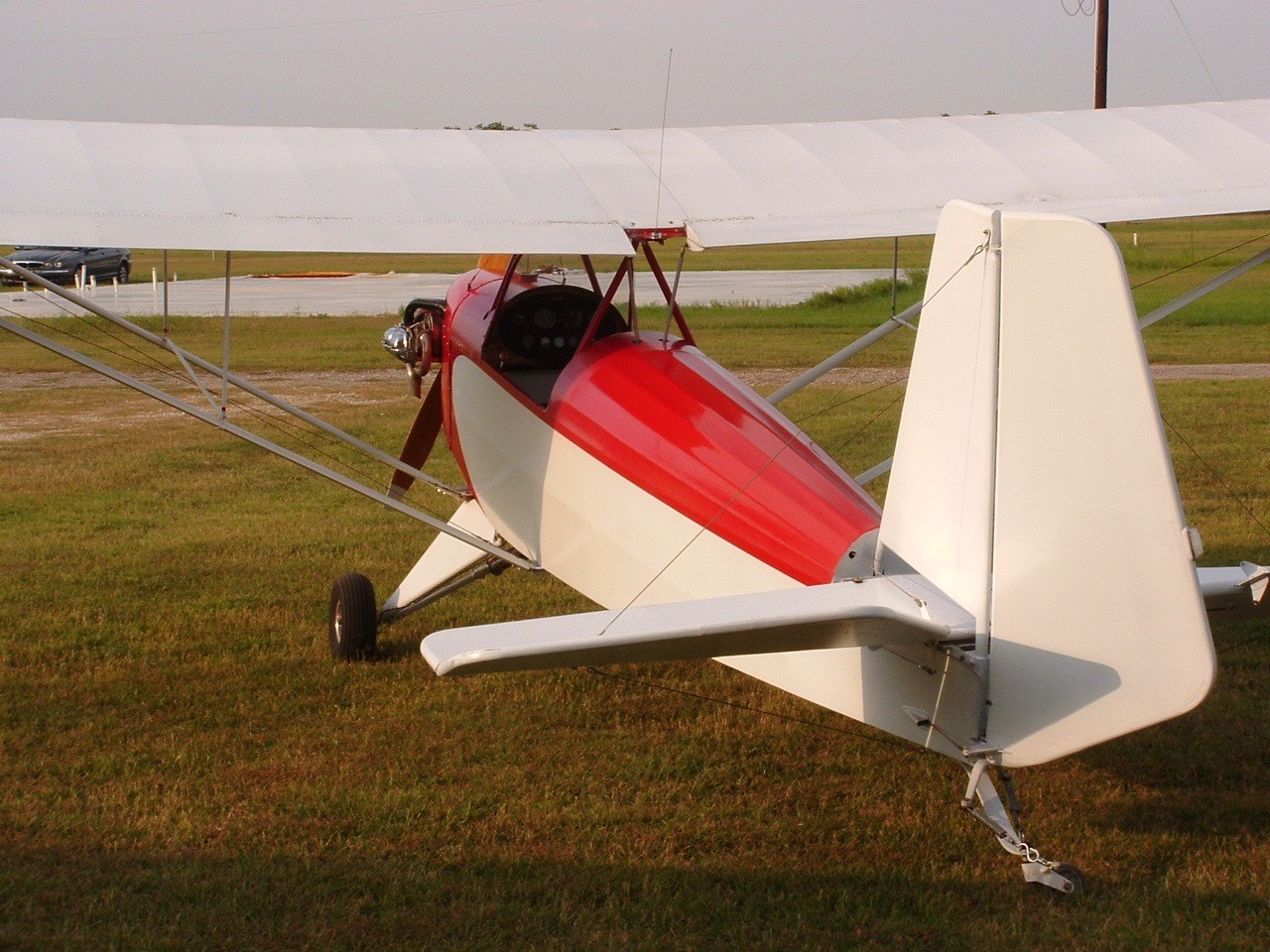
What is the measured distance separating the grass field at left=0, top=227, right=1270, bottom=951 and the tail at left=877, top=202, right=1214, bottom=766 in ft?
2.85

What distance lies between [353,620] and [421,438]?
112cm

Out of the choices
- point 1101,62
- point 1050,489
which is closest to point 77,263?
point 1101,62

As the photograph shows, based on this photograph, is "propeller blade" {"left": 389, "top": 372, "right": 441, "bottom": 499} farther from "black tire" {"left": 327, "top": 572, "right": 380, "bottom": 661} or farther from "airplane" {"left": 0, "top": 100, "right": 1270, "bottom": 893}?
"black tire" {"left": 327, "top": 572, "right": 380, "bottom": 661}

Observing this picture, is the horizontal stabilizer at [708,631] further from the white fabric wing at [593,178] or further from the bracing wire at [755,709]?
the white fabric wing at [593,178]

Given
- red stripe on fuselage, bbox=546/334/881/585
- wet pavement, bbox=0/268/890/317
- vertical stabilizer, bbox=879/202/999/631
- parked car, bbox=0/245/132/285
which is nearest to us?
vertical stabilizer, bbox=879/202/999/631

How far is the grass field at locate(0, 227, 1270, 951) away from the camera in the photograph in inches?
149

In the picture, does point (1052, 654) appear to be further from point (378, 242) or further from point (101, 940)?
point (378, 242)

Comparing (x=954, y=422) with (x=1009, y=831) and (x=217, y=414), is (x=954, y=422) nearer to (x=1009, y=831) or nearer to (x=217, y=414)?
(x=1009, y=831)

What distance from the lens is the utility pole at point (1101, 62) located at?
16312mm

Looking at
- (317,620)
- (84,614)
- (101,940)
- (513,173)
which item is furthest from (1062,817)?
(84,614)

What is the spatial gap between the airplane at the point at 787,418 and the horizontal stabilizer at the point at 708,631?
0.03ft

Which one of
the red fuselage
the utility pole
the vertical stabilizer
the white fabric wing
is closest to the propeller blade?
the red fuselage

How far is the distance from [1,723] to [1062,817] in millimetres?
3989

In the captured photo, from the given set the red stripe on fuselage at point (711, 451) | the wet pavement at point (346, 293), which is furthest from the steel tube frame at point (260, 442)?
the wet pavement at point (346, 293)
